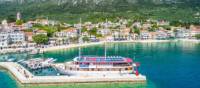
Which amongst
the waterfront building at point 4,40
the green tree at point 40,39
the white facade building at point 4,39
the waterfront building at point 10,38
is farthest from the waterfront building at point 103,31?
the white facade building at point 4,39

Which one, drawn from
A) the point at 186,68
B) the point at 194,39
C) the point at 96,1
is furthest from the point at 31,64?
the point at 96,1

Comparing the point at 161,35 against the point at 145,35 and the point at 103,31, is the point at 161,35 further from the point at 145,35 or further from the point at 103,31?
the point at 103,31

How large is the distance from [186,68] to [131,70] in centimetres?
733

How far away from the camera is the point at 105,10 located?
103m

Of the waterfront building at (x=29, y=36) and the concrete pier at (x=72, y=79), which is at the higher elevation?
the waterfront building at (x=29, y=36)

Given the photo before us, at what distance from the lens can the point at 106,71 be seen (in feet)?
121

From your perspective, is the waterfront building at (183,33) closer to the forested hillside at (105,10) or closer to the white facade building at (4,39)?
the forested hillside at (105,10)

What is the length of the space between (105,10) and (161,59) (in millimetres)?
55951

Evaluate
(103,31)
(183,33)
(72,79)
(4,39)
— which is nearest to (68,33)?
(103,31)

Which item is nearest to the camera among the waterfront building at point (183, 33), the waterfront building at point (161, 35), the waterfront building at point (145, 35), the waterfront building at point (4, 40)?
the waterfront building at point (4, 40)

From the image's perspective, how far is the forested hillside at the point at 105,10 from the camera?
92.4 m

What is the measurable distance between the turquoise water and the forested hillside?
26278 millimetres

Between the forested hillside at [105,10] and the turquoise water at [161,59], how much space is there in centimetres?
2628

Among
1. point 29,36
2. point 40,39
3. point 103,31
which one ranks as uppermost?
point 29,36
